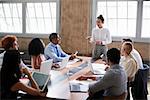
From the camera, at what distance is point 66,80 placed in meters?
3.22

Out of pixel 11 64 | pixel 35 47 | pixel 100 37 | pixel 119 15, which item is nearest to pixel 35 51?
pixel 35 47

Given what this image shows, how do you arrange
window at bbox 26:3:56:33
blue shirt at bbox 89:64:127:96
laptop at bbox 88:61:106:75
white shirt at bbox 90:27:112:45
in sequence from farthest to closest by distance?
window at bbox 26:3:56:33 < white shirt at bbox 90:27:112:45 < laptop at bbox 88:61:106:75 < blue shirt at bbox 89:64:127:96

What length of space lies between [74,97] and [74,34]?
151 inches

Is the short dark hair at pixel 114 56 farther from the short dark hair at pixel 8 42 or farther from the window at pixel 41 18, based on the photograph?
the window at pixel 41 18

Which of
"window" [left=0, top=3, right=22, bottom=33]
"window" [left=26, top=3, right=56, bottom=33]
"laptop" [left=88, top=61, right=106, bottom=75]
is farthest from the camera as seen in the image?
"window" [left=0, top=3, right=22, bottom=33]

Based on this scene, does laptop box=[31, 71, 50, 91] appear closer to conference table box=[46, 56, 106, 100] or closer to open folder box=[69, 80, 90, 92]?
conference table box=[46, 56, 106, 100]

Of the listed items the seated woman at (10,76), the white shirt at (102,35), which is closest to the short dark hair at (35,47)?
the seated woman at (10,76)

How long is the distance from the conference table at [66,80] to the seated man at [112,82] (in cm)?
13

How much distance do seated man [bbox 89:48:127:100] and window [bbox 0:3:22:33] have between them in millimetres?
4880

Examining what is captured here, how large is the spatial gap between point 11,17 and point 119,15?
9.48 ft

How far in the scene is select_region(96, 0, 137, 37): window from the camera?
246 inches

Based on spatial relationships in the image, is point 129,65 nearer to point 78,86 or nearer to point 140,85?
point 140,85

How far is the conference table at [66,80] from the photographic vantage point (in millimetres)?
2653

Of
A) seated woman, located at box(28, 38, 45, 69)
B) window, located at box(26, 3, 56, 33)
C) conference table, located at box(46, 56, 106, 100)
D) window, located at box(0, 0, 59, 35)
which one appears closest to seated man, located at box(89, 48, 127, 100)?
conference table, located at box(46, 56, 106, 100)
